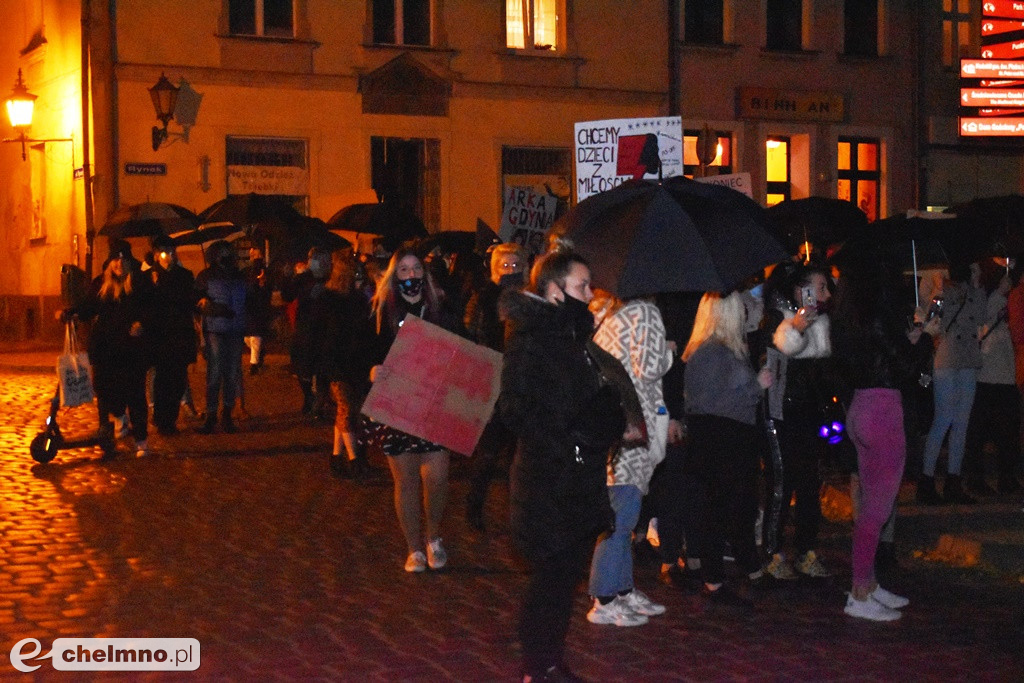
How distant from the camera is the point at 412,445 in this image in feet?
27.5

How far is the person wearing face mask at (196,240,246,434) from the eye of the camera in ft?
49.8

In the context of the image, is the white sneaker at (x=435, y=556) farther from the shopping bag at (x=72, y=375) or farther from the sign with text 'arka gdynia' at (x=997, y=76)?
the sign with text 'arka gdynia' at (x=997, y=76)

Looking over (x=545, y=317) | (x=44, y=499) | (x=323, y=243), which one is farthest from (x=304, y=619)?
(x=323, y=243)

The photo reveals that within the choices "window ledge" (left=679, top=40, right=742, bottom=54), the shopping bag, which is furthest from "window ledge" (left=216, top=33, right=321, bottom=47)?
the shopping bag

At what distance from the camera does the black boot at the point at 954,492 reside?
10.6 metres

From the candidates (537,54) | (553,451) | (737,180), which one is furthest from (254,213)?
(553,451)

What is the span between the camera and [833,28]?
2961cm

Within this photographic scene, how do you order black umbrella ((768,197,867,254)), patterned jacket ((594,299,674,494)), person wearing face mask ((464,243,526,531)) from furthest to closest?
black umbrella ((768,197,867,254)) < person wearing face mask ((464,243,526,531)) < patterned jacket ((594,299,674,494))

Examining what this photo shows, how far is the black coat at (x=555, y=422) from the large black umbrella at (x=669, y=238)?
1.49 m

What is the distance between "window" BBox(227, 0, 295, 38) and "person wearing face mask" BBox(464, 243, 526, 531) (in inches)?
663

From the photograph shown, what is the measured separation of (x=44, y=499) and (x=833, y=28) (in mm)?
22505

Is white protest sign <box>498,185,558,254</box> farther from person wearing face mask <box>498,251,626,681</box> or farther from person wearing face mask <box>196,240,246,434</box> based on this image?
person wearing face mask <box>498,251,626,681</box>

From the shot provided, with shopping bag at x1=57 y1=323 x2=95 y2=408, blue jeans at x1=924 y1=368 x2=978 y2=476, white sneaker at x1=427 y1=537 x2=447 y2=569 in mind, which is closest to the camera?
white sneaker at x1=427 y1=537 x2=447 y2=569

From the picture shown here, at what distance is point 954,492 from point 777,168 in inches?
774
